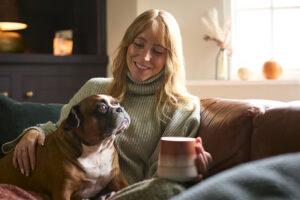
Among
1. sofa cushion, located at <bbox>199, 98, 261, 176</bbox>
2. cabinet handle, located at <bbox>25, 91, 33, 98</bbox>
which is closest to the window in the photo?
cabinet handle, located at <bbox>25, 91, 33, 98</bbox>

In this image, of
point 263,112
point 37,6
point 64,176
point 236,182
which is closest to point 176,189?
point 236,182

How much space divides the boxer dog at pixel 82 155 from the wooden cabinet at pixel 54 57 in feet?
6.06

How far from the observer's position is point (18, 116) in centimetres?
189

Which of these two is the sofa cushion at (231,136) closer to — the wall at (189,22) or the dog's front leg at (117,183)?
the dog's front leg at (117,183)

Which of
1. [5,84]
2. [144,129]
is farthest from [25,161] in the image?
[5,84]

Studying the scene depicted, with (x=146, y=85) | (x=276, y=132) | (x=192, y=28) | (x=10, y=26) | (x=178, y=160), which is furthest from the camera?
(x=10, y=26)

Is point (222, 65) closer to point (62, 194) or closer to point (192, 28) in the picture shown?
point (192, 28)

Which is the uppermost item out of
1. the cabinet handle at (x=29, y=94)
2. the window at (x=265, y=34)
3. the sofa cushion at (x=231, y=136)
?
the window at (x=265, y=34)

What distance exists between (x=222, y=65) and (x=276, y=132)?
2.20 meters

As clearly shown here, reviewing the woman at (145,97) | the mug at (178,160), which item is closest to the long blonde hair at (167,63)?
the woman at (145,97)

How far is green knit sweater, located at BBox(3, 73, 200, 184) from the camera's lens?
158 centimetres

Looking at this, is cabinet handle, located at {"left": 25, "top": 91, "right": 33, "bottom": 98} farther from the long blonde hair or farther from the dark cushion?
the long blonde hair

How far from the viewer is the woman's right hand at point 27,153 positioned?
1534 millimetres

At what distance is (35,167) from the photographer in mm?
1530
